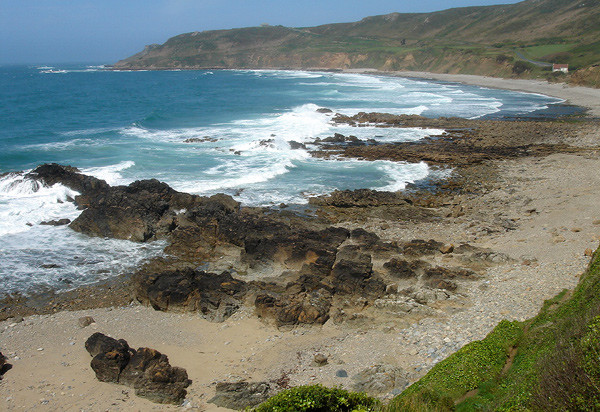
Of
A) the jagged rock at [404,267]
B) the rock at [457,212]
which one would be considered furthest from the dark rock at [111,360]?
the rock at [457,212]

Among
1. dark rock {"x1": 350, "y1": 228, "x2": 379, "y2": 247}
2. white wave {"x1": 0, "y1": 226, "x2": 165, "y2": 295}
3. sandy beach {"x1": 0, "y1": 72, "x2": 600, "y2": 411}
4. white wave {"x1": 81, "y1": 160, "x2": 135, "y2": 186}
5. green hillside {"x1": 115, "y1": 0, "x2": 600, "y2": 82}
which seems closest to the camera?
sandy beach {"x1": 0, "y1": 72, "x2": 600, "y2": 411}

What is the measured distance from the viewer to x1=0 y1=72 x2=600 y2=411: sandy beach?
11.7m

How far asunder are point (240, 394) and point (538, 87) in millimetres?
84858

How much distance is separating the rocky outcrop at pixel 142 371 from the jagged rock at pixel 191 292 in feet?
9.94

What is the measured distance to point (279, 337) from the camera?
14.0m

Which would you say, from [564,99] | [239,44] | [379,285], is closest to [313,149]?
[379,285]

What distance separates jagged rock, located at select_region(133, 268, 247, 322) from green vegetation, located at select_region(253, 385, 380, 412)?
727 cm

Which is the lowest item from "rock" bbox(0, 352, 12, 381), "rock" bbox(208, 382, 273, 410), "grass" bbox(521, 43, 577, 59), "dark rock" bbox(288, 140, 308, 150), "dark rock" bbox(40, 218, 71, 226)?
"rock" bbox(0, 352, 12, 381)

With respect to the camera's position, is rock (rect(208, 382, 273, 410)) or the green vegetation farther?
rock (rect(208, 382, 273, 410))

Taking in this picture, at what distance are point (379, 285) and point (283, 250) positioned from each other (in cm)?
A: 471

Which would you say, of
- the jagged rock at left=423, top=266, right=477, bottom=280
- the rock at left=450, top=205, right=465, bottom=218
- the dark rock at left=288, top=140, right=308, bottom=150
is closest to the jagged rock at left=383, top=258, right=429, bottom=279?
the jagged rock at left=423, top=266, right=477, bottom=280

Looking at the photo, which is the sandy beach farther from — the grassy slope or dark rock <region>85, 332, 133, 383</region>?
the grassy slope

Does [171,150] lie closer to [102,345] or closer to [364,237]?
[364,237]

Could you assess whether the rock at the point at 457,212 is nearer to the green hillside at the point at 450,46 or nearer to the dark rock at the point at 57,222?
the dark rock at the point at 57,222
